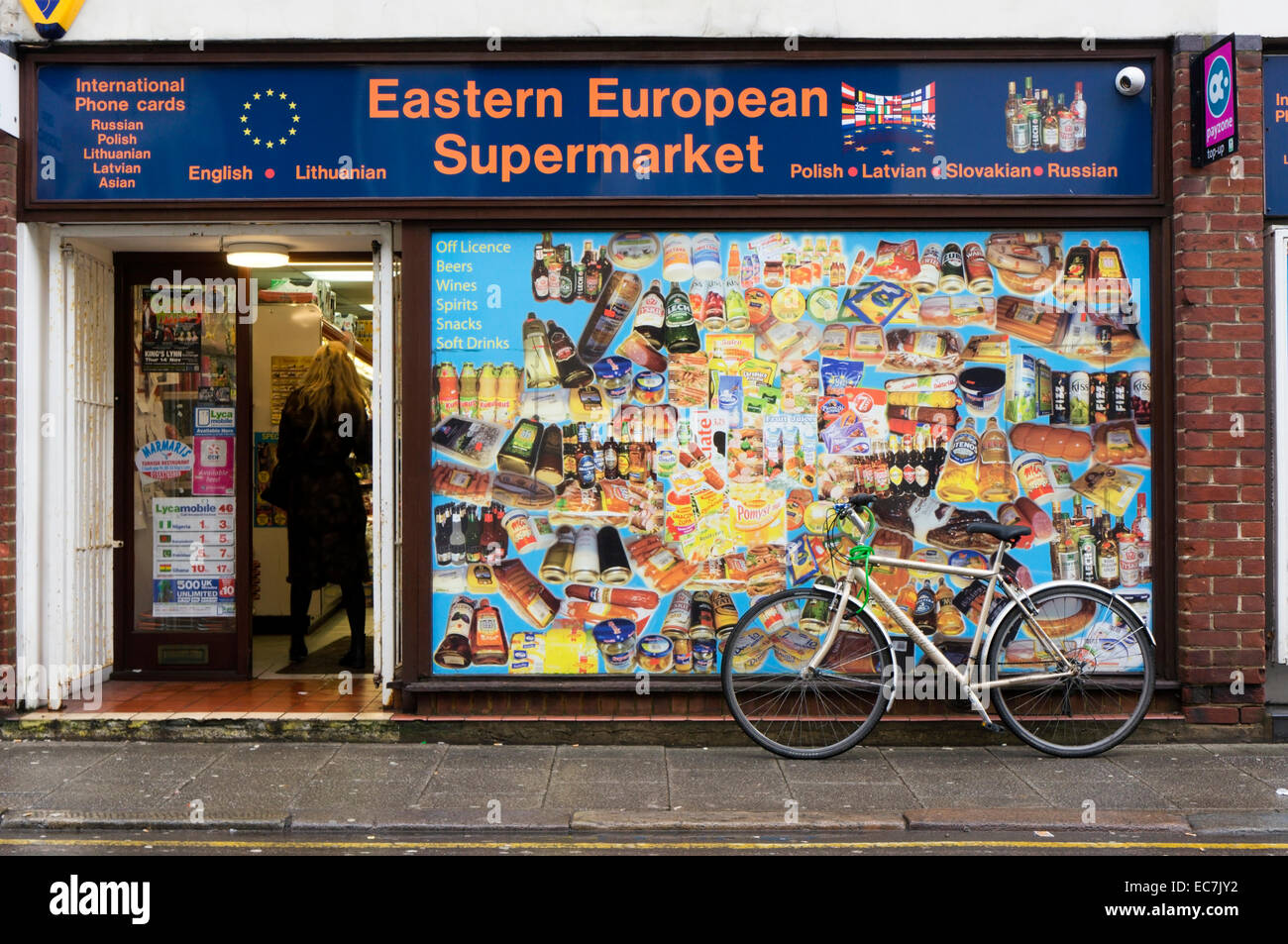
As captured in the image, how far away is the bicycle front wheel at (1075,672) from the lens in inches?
239

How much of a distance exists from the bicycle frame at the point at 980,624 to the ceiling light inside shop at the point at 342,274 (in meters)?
4.42

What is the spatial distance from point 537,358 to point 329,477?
7.53 feet

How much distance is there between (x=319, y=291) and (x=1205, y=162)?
21.7ft

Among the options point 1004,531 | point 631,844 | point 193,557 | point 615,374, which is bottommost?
point 631,844

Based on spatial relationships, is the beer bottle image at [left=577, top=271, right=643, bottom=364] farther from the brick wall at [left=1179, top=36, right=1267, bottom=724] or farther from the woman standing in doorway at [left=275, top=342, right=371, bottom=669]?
the brick wall at [left=1179, top=36, right=1267, bottom=724]

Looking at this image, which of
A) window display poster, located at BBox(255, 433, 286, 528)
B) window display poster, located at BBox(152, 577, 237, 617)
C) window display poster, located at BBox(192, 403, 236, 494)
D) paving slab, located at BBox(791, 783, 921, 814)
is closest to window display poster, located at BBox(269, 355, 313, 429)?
window display poster, located at BBox(255, 433, 286, 528)

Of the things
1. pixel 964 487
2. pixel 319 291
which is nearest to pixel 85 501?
pixel 319 291

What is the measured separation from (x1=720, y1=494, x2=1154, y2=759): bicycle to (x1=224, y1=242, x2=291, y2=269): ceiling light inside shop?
3.89 meters

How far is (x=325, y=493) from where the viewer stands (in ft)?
26.1

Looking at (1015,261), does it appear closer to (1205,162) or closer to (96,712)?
(1205,162)

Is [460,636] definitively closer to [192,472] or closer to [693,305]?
[693,305]

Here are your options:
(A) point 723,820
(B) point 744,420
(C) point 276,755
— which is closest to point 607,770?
(A) point 723,820

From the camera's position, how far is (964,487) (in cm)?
650

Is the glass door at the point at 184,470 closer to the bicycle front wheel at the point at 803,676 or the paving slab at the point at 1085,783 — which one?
the bicycle front wheel at the point at 803,676
